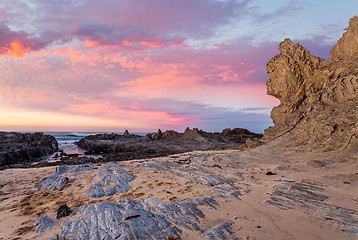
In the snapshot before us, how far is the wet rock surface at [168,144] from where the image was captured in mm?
22078

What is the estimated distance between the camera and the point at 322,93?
36.7 ft

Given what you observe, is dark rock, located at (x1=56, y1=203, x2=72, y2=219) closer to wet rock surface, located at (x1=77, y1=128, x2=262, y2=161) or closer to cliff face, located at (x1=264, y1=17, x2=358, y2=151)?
cliff face, located at (x1=264, y1=17, x2=358, y2=151)

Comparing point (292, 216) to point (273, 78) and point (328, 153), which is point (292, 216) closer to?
point (328, 153)

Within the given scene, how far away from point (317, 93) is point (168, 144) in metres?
19.8

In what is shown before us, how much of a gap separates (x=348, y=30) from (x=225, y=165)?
1115cm

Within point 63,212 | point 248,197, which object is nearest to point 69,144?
point 63,212

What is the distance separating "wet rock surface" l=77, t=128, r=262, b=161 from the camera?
2208cm

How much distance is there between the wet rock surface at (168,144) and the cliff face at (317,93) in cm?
835

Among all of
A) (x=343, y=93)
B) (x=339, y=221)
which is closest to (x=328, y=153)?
(x=343, y=93)

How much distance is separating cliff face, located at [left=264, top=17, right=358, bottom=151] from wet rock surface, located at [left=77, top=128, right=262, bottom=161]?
8352mm

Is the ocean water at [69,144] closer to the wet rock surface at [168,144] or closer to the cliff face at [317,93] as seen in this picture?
the wet rock surface at [168,144]

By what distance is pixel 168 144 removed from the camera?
27703mm

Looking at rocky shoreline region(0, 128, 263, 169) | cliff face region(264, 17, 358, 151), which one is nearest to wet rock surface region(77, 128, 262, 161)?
rocky shoreline region(0, 128, 263, 169)

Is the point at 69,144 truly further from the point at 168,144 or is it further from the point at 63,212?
the point at 63,212
